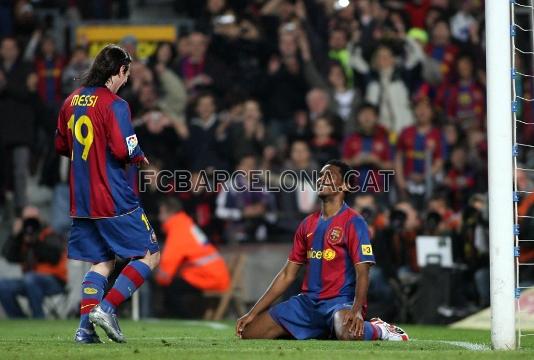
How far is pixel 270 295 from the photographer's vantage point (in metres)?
9.80

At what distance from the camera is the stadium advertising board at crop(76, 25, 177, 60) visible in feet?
64.5

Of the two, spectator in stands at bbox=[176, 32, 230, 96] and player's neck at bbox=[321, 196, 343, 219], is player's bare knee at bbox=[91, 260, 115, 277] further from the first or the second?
spectator in stands at bbox=[176, 32, 230, 96]

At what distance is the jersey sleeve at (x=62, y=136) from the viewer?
8680 mm

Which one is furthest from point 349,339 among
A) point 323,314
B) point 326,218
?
point 326,218

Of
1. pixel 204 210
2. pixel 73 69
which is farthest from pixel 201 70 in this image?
pixel 204 210

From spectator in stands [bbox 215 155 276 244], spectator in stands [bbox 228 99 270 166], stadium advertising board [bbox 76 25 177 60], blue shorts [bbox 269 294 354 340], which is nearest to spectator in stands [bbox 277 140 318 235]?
spectator in stands [bbox 215 155 276 244]

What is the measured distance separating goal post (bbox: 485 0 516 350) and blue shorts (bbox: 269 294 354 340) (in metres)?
1.98

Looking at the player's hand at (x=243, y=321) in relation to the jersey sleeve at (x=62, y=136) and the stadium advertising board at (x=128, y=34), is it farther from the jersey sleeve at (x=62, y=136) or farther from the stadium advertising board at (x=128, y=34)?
the stadium advertising board at (x=128, y=34)

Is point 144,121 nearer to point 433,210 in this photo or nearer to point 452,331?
point 433,210

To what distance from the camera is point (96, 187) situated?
8.57 m

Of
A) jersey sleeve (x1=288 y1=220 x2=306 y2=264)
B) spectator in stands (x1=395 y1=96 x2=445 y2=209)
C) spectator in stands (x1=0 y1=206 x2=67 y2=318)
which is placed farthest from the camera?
spectator in stands (x1=395 y1=96 x2=445 y2=209)

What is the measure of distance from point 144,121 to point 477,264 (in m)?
5.23

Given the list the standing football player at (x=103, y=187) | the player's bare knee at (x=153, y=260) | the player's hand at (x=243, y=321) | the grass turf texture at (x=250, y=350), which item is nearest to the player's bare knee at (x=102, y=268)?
the standing football player at (x=103, y=187)

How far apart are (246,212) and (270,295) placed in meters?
7.11
